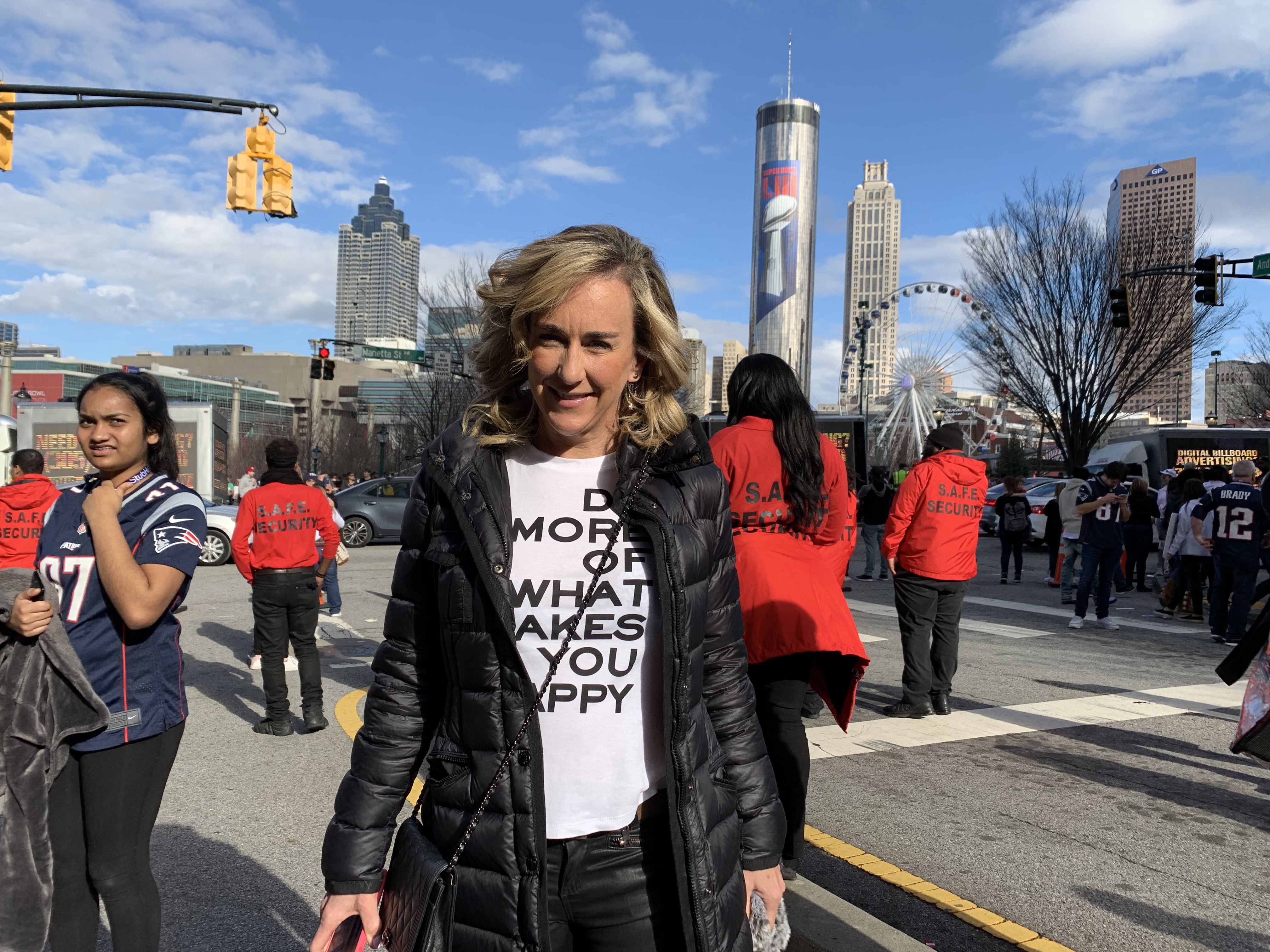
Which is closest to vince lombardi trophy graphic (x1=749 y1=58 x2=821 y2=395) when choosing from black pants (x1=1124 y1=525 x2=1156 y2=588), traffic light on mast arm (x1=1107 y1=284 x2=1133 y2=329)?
traffic light on mast arm (x1=1107 y1=284 x2=1133 y2=329)

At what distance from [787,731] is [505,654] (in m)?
2.17

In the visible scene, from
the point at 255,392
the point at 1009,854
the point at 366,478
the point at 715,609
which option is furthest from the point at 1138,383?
the point at 255,392

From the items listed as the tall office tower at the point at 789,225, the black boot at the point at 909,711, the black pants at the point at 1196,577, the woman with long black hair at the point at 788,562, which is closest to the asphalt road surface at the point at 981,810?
the black boot at the point at 909,711

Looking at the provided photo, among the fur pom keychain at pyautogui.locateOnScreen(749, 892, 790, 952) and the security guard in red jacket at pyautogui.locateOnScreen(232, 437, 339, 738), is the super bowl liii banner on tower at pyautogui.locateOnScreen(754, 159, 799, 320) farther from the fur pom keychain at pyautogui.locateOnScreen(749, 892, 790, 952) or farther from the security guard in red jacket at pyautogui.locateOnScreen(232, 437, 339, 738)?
the fur pom keychain at pyautogui.locateOnScreen(749, 892, 790, 952)

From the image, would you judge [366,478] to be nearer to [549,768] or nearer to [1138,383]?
[1138,383]

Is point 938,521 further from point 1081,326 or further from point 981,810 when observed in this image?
point 1081,326

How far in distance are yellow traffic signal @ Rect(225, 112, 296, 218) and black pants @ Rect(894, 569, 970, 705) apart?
10.7m

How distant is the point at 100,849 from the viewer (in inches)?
101

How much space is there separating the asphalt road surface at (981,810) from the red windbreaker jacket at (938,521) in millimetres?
1038

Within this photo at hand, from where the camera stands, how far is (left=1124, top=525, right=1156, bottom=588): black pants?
49.4 ft

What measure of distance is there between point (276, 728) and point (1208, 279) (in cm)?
1805

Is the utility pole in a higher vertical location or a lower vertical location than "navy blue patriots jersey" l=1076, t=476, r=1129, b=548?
higher

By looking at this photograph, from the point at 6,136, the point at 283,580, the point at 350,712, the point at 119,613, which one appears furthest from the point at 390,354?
the point at 119,613

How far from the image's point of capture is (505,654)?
1.74m
